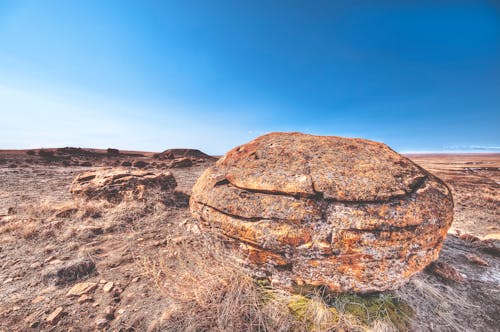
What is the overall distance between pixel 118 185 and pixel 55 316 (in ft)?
17.8

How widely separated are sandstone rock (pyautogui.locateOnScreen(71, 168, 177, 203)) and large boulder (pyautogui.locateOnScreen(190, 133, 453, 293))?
534 centimetres

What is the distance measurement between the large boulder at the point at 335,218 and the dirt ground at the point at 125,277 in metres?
0.66

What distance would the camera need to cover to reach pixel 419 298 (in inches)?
125

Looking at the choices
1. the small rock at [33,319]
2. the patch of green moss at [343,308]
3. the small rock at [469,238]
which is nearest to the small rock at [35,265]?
the small rock at [33,319]

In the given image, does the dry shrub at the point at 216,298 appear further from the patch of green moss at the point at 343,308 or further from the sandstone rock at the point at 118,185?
the sandstone rock at the point at 118,185

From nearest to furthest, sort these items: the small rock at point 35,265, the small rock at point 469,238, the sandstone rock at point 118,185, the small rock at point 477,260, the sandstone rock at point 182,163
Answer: the small rock at point 35,265 → the small rock at point 477,260 → the small rock at point 469,238 → the sandstone rock at point 118,185 → the sandstone rock at point 182,163

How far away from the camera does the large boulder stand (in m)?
2.59

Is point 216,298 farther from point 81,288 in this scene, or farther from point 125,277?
point 81,288

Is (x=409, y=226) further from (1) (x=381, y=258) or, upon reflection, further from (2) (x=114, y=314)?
(2) (x=114, y=314)

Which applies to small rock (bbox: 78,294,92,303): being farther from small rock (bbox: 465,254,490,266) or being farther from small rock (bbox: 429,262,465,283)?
small rock (bbox: 465,254,490,266)

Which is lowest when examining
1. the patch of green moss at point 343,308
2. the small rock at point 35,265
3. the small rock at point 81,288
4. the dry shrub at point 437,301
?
the dry shrub at point 437,301

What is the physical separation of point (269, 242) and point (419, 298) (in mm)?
2536

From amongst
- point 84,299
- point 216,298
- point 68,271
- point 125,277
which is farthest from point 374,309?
point 68,271

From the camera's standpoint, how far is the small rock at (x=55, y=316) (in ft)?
8.69
